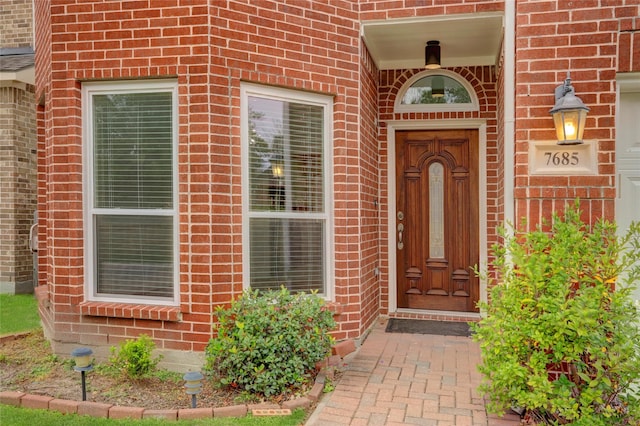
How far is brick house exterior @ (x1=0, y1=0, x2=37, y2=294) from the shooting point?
24.9ft

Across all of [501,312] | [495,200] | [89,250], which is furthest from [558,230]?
[89,250]

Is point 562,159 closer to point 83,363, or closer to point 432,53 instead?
point 432,53

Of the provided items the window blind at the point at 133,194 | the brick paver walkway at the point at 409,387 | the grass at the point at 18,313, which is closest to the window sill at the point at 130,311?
the window blind at the point at 133,194

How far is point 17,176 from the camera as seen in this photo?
7621mm

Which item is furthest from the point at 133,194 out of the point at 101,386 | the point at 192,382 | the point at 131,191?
the point at 192,382

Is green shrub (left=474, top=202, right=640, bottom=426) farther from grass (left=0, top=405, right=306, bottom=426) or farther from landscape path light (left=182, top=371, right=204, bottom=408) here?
landscape path light (left=182, top=371, right=204, bottom=408)

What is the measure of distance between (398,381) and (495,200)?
107 inches

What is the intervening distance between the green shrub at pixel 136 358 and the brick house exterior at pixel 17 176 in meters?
5.15

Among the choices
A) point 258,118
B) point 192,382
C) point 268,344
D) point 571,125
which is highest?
point 258,118

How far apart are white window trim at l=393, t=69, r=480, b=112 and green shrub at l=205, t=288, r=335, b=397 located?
304 centimetres

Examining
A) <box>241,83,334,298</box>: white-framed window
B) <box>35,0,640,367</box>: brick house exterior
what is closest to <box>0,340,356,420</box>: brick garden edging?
<box>35,0,640,367</box>: brick house exterior

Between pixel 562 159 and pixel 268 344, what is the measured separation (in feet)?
8.66

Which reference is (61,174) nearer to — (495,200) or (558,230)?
(558,230)

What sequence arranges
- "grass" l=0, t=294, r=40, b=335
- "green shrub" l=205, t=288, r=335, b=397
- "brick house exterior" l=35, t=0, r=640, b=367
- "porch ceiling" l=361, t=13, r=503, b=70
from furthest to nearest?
1. "grass" l=0, t=294, r=40, b=335
2. "porch ceiling" l=361, t=13, r=503, b=70
3. "brick house exterior" l=35, t=0, r=640, b=367
4. "green shrub" l=205, t=288, r=335, b=397
